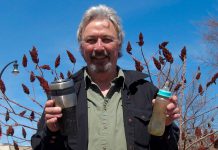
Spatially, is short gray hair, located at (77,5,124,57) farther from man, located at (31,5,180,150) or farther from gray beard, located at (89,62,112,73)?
gray beard, located at (89,62,112,73)

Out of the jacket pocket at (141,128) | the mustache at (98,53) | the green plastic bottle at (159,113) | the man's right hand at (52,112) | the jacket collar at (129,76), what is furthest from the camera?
the jacket collar at (129,76)

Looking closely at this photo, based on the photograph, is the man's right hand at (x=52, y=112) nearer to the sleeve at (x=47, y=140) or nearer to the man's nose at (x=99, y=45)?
the sleeve at (x=47, y=140)

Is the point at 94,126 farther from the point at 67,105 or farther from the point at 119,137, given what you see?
the point at 67,105

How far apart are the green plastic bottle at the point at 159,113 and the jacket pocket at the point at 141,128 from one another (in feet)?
0.40

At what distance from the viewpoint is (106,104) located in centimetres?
306

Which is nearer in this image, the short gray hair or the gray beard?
the gray beard

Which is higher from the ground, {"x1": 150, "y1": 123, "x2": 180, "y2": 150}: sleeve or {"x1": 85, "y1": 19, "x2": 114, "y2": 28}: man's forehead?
{"x1": 85, "y1": 19, "x2": 114, "y2": 28}: man's forehead

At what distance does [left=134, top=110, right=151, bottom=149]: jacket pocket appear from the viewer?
2936 mm

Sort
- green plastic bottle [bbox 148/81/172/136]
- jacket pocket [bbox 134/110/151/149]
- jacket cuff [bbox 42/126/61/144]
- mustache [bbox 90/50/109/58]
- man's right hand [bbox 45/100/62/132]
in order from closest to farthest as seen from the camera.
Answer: man's right hand [bbox 45/100/62/132] < green plastic bottle [bbox 148/81/172/136] < jacket cuff [bbox 42/126/61/144] < jacket pocket [bbox 134/110/151/149] < mustache [bbox 90/50/109/58]

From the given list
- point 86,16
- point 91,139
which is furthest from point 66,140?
point 86,16

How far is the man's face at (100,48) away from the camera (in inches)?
120

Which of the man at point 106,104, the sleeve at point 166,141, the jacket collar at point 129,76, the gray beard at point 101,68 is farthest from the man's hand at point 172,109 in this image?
the gray beard at point 101,68

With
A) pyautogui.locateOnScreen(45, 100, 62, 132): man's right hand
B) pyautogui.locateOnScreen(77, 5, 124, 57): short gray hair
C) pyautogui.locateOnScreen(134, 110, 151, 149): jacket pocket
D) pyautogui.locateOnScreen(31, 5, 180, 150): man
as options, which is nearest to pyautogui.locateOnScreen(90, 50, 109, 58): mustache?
pyautogui.locateOnScreen(31, 5, 180, 150): man

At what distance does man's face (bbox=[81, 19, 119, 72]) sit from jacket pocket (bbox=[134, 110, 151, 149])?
15.7 inches
